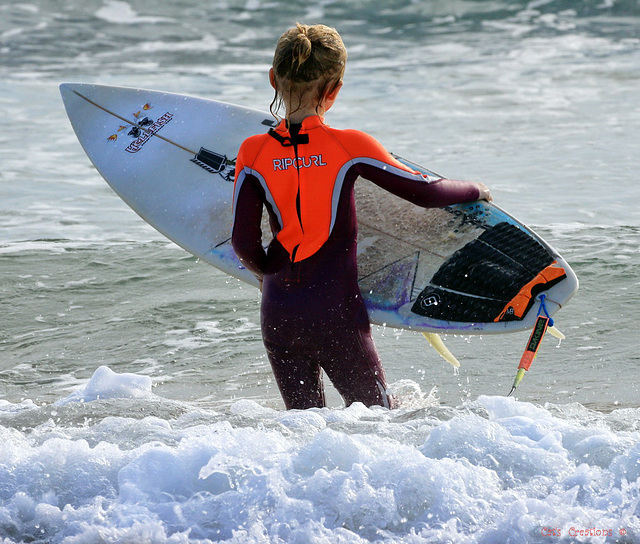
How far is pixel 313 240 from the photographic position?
2.88 metres

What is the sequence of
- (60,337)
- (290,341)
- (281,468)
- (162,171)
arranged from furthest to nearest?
(60,337) → (162,171) → (290,341) → (281,468)

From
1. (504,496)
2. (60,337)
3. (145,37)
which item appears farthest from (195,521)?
(145,37)

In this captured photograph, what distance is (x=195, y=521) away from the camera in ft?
8.45

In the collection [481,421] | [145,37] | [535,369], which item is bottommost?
[535,369]

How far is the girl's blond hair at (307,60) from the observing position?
106 inches

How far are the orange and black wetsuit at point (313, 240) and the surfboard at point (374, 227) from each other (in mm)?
373

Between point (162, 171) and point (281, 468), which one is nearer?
point (281, 468)

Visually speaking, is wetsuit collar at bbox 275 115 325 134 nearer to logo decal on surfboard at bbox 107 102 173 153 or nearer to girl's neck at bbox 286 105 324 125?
girl's neck at bbox 286 105 324 125

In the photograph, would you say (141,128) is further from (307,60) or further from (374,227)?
(307,60)

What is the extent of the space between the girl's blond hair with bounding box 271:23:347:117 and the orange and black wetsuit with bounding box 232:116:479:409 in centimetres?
12

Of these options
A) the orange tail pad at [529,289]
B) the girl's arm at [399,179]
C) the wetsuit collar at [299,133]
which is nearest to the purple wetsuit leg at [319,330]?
the girl's arm at [399,179]

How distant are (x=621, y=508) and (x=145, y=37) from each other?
16.5 m

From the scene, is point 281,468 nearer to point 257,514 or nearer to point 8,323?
point 257,514

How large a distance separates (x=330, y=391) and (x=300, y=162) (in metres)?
1.82
